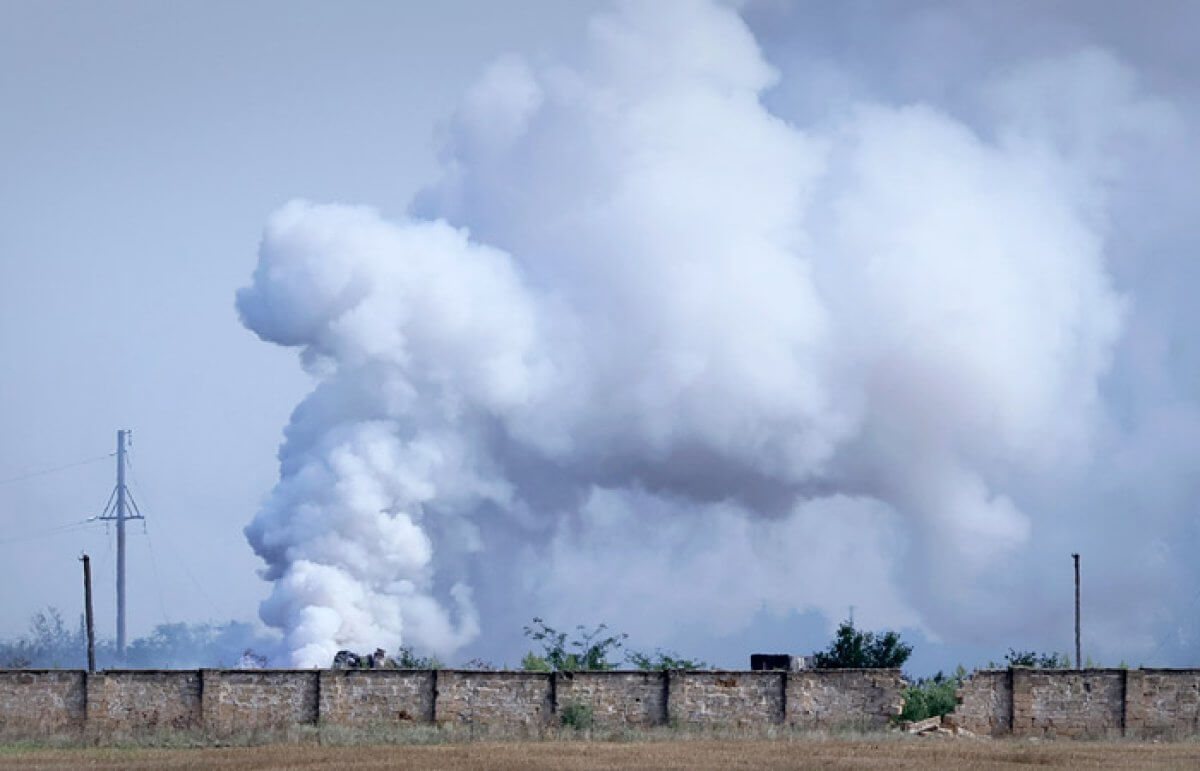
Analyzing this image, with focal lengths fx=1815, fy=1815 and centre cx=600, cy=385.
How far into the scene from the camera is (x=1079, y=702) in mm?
48500

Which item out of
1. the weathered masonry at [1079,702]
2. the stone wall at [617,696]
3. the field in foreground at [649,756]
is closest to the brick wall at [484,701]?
the stone wall at [617,696]

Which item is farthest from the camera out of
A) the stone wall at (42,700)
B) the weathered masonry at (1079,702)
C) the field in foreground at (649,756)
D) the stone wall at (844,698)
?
the stone wall at (42,700)

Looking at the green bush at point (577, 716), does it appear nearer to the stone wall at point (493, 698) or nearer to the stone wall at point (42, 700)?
the stone wall at point (493, 698)

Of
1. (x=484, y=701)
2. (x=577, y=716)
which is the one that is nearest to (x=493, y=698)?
(x=484, y=701)

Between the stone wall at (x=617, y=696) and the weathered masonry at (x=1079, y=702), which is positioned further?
the stone wall at (x=617, y=696)

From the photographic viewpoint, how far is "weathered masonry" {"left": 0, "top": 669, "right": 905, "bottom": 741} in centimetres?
4884

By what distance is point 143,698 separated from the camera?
50062 mm

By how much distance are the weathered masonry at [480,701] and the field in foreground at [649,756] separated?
191 inches

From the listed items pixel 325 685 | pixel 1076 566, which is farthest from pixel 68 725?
pixel 1076 566

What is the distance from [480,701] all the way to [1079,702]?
52.7ft

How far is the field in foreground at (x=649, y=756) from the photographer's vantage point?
3666 cm

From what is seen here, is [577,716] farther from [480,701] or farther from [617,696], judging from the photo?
[480,701]

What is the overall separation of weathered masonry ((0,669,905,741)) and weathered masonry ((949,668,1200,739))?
2431 millimetres

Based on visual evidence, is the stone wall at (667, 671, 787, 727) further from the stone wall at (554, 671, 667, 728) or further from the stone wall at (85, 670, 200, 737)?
the stone wall at (85, 670, 200, 737)
